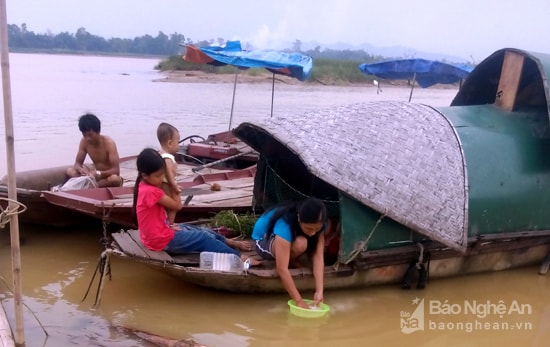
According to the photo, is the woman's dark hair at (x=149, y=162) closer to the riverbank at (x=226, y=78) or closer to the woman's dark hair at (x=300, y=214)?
the woman's dark hair at (x=300, y=214)

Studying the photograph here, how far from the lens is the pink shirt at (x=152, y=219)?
14.5 ft

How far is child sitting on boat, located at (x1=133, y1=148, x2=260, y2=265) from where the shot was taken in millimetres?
4391

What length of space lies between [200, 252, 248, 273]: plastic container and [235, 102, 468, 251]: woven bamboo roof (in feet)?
2.91

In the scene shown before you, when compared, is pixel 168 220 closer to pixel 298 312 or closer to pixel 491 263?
pixel 298 312

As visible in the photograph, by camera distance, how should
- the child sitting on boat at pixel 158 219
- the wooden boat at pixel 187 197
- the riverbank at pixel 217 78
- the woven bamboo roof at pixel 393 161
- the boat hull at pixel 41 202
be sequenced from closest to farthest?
the child sitting on boat at pixel 158 219 → the woven bamboo roof at pixel 393 161 → the wooden boat at pixel 187 197 → the boat hull at pixel 41 202 → the riverbank at pixel 217 78

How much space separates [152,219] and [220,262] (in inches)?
23.0

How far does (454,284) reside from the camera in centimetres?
543

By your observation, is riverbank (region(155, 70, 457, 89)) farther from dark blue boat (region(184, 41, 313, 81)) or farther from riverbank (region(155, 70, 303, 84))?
dark blue boat (region(184, 41, 313, 81))

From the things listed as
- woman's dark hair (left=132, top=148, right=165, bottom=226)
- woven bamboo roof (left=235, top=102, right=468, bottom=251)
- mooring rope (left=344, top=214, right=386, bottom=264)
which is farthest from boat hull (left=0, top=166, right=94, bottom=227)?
mooring rope (left=344, top=214, right=386, bottom=264)

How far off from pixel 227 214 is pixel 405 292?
1679 millimetres

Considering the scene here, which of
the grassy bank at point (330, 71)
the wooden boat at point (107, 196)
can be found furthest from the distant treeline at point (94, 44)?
the wooden boat at point (107, 196)

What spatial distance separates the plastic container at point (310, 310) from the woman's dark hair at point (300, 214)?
0.42 m

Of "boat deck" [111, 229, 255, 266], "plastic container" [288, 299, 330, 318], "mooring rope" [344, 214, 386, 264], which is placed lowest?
"plastic container" [288, 299, 330, 318]

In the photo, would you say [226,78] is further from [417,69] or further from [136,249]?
[136,249]
